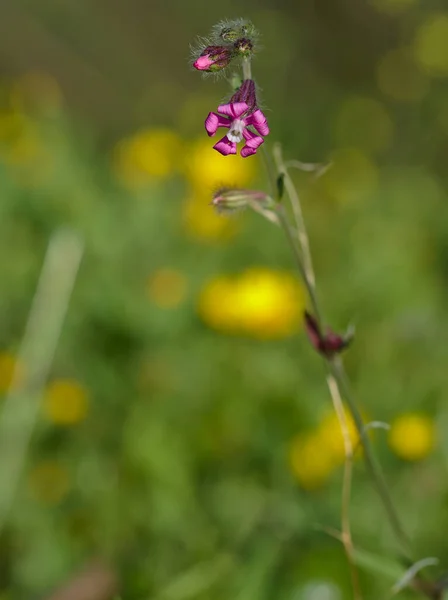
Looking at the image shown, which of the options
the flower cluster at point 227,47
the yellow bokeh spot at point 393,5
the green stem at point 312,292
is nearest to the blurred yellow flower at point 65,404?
the green stem at point 312,292

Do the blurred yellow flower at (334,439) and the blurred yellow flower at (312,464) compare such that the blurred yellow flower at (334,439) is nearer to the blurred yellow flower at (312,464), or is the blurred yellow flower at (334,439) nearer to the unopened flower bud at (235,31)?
the blurred yellow flower at (312,464)

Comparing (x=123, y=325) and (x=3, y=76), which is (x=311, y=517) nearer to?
(x=123, y=325)

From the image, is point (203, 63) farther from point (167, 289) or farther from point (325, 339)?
point (167, 289)

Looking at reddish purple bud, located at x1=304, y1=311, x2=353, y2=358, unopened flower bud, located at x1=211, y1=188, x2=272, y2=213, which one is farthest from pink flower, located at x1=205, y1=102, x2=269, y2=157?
reddish purple bud, located at x1=304, y1=311, x2=353, y2=358

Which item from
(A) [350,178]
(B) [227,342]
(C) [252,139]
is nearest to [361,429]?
(C) [252,139]

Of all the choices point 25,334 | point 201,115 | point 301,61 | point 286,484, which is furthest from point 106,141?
point 286,484

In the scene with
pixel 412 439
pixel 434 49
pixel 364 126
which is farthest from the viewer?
pixel 364 126

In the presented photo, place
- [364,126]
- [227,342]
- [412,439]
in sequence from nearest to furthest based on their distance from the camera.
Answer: [412,439] < [227,342] < [364,126]
